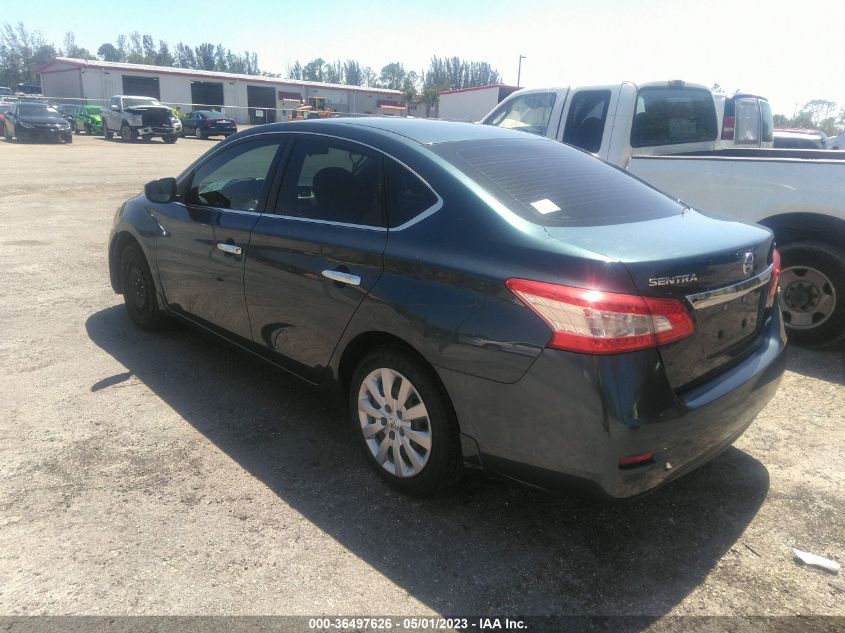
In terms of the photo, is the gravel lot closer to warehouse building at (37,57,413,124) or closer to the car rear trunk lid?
the car rear trunk lid

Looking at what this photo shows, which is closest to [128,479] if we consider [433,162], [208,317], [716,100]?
[208,317]

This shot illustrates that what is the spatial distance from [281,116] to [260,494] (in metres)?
55.8

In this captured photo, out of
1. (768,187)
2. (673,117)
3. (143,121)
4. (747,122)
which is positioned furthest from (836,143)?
(143,121)

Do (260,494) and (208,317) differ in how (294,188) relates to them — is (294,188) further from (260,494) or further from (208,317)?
(260,494)

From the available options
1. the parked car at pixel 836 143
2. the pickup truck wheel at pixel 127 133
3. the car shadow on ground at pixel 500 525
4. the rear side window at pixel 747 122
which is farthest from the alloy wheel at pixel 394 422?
the pickup truck wheel at pixel 127 133

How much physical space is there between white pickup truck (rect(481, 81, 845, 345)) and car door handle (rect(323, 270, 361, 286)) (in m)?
2.12

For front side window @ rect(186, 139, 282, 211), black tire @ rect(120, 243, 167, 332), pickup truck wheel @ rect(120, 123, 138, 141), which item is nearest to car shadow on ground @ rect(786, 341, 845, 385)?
front side window @ rect(186, 139, 282, 211)

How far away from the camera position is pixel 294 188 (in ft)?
11.5

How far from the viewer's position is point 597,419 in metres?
2.23

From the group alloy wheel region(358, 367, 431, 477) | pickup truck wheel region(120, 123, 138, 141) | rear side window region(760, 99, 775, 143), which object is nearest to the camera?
alloy wheel region(358, 367, 431, 477)

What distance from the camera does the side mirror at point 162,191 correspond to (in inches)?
174

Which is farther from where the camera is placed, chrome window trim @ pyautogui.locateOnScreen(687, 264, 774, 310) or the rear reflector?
chrome window trim @ pyautogui.locateOnScreen(687, 264, 774, 310)

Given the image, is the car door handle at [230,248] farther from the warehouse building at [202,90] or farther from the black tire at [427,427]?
the warehouse building at [202,90]

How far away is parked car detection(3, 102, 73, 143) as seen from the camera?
2761 centimetres
